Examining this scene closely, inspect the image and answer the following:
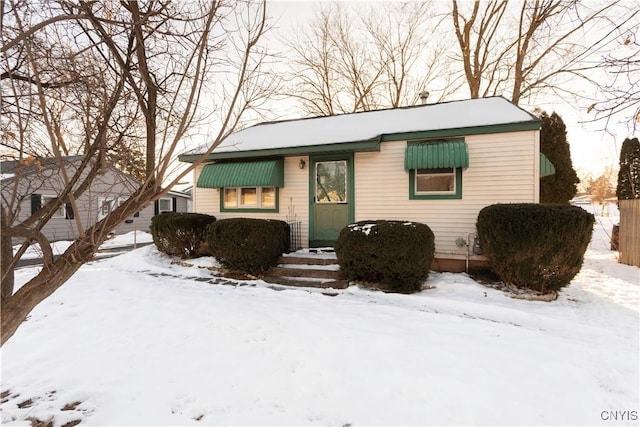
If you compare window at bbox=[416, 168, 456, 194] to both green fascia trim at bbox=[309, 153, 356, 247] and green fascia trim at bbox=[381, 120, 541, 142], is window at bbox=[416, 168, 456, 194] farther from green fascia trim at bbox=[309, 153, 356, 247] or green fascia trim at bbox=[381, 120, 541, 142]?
green fascia trim at bbox=[309, 153, 356, 247]

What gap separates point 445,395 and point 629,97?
356cm

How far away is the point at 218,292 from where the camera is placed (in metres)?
5.94

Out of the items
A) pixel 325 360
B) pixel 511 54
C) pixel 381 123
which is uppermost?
pixel 511 54

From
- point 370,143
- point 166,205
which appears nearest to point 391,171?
point 370,143

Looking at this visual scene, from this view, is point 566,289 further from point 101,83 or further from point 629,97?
point 101,83

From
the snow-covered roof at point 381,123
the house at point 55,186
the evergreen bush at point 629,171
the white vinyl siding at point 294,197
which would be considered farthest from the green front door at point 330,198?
the evergreen bush at point 629,171

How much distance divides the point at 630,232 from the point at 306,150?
360 inches

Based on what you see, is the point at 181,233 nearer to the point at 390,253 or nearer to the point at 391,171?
the point at 390,253

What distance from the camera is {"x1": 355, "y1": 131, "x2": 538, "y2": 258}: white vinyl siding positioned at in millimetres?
6641

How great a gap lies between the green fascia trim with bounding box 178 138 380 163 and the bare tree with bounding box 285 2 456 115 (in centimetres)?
986

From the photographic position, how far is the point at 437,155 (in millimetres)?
6891

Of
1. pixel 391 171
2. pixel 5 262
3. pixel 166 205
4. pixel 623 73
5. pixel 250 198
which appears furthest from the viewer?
pixel 166 205

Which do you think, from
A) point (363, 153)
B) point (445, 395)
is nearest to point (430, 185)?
point (363, 153)

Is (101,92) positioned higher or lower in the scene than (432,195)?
higher
